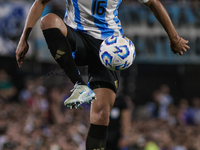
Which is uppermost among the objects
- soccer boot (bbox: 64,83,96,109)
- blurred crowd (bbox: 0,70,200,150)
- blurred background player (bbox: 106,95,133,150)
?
soccer boot (bbox: 64,83,96,109)

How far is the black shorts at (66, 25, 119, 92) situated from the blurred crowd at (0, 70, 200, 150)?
9.52ft

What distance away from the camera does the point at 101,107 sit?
11.8 feet

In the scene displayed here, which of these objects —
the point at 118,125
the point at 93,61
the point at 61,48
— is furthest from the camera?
the point at 118,125

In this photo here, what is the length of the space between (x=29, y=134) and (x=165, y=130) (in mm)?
3406

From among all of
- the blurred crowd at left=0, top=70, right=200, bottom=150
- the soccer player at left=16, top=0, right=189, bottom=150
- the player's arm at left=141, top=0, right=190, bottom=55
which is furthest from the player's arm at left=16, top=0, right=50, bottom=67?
the blurred crowd at left=0, top=70, right=200, bottom=150

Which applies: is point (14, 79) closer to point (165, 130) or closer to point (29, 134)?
point (29, 134)

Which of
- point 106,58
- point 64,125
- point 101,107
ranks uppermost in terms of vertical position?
point 106,58

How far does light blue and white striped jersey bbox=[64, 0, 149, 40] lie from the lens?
3654mm

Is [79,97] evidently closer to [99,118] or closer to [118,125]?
[99,118]

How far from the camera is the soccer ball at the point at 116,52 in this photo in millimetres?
3312

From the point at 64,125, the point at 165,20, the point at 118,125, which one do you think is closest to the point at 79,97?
the point at 165,20

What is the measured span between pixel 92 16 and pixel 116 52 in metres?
0.61

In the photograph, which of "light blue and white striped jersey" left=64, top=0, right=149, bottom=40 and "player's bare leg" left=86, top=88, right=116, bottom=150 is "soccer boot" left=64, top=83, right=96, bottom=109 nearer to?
"player's bare leg" left=86, top=88, right=116, bottom=150

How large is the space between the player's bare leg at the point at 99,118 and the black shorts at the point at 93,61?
0.10 m
